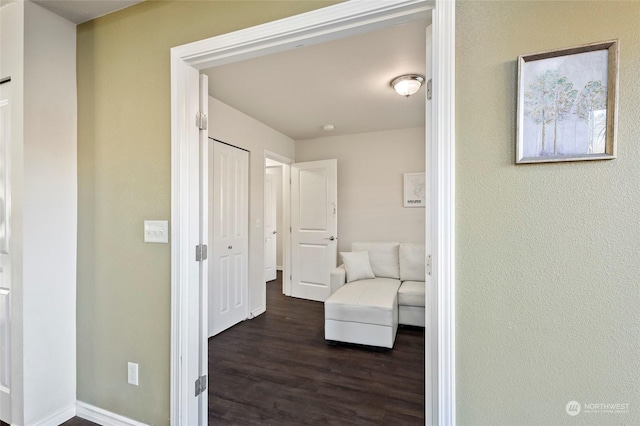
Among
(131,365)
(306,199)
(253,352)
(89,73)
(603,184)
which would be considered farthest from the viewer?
(306,199)

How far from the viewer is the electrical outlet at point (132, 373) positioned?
1.67 metres

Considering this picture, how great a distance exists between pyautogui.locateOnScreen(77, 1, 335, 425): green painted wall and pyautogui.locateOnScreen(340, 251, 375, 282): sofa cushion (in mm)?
2486

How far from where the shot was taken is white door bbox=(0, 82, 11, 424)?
1.71 m

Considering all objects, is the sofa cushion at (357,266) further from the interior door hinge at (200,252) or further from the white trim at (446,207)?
the white trim at (446,207)

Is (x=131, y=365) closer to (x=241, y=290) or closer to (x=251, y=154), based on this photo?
(x=241, y=290)

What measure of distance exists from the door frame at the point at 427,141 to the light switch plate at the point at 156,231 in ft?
0.26

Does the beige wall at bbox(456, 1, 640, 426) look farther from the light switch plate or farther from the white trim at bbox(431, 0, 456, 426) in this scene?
the light switch plate

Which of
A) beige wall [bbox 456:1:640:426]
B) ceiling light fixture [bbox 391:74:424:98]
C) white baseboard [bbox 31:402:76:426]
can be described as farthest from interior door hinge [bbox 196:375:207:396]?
ceiling light fixture [bbox 391:74:424:98]

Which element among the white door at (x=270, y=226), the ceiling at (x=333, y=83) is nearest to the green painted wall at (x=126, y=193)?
the ceiling at (x=333, y=83)

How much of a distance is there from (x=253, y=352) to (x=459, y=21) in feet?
9.45

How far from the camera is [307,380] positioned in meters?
2.29

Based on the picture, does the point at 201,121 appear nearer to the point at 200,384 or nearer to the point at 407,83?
the point at 200,384

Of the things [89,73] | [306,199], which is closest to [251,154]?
[306,199]

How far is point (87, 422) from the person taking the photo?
178cm
